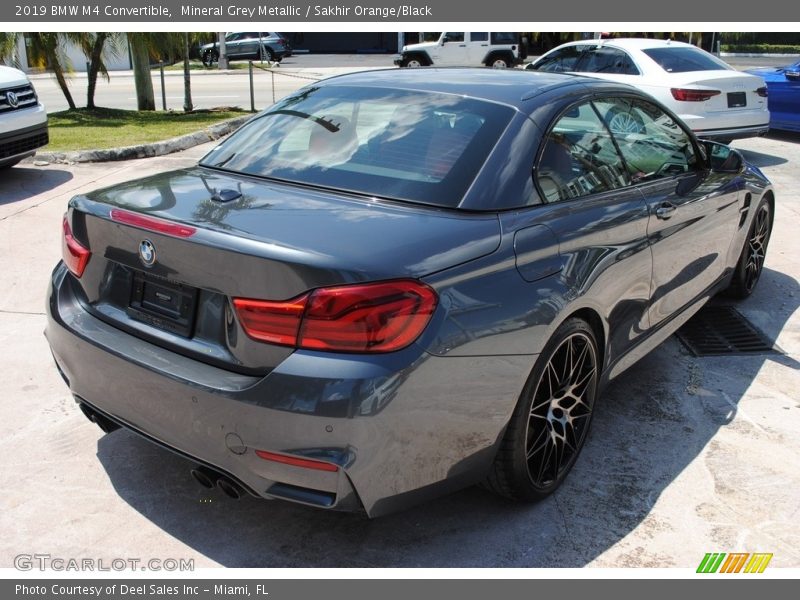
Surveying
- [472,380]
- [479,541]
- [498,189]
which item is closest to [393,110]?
[498,189]

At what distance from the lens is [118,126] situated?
12.9 metres

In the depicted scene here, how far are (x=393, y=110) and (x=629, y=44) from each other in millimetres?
8718

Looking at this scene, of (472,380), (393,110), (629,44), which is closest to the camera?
(472,380)

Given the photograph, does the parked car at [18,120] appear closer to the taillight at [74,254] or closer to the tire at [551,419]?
the taillight at [74,254]

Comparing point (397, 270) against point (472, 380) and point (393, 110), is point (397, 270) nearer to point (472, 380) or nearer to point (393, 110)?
point (472, 380)

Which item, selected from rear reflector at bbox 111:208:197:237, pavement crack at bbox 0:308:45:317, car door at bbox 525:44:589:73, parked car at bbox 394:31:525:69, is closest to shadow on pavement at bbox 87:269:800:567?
rear reflector at bbox 111:208:197:237

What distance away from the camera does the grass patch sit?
10.9 metres

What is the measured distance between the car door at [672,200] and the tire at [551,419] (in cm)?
73

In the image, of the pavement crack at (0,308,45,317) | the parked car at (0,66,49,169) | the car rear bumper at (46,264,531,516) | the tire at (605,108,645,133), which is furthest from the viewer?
A: the parked car at (0,66,49,169)

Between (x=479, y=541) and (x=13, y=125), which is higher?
(x=13, y=125)

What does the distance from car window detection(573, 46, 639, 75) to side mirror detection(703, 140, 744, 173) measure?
636 centimetres

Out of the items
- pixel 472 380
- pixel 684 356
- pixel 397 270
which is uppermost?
pixel 397 270

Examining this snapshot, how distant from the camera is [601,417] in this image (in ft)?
13.7

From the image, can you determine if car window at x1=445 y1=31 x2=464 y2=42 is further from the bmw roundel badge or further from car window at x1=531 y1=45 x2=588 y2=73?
the bmw roundel badge
